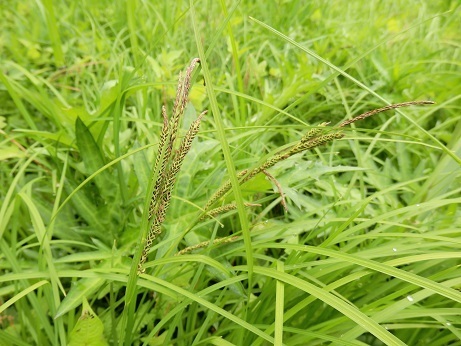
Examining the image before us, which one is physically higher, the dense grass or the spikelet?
the spikelet

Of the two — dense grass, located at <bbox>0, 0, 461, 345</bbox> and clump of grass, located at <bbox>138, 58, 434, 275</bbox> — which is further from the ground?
clump of grass, located at <bbox>138, 58, 434, 275</bbox>

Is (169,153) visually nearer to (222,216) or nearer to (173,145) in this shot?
(173,145)

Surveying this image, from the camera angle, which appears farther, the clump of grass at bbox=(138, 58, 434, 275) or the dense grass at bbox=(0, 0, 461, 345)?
the dense grass at bbox=(0, 0, 461, 345)

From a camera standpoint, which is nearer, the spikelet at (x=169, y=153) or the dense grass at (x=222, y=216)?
the spikelet at (x=169, y=153)

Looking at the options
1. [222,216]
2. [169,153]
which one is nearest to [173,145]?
[169,153]

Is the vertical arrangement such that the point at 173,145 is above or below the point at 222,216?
above

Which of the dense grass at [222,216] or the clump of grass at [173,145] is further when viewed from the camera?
the dense grass at [222,216]

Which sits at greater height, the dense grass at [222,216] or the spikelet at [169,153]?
the spikelet at [169,153]

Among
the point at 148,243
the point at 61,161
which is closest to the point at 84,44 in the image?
the point at 61,161

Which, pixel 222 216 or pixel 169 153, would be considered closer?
pixel 169 153

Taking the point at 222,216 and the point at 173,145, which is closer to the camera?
the point at 173,145
